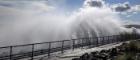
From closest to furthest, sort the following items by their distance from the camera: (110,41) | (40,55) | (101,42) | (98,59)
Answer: (98,59) → (40,55) → (101,42) → (110,41)

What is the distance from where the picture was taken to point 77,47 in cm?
2800

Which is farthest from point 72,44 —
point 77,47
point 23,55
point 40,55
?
point 23,55

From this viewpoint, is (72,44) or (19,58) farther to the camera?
(72,44)

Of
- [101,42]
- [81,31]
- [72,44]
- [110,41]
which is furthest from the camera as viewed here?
[81,31]

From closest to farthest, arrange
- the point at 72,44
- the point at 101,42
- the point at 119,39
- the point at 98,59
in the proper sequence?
1. the point at 98,59
2. the point at 72,44
3. the point at 101,42
4. the point at 119,39

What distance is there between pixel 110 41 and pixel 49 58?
65.4 feet

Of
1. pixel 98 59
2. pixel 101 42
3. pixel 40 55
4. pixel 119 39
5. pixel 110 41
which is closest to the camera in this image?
pixel 98 59

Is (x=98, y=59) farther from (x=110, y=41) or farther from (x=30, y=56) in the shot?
(x=110, y=41)

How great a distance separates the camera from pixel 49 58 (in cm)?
1947

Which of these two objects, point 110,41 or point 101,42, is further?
point 110,41

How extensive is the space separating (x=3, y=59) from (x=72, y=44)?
10922mm

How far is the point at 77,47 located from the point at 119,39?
15.8 m

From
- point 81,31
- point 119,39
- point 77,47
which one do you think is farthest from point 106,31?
point 77,47

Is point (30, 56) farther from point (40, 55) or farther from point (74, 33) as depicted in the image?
point (74, 33)
